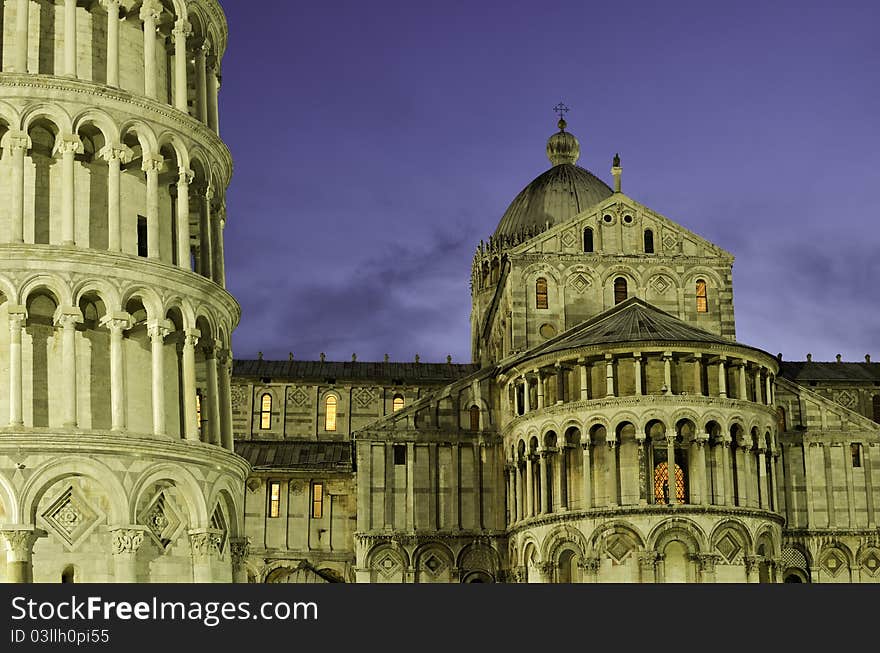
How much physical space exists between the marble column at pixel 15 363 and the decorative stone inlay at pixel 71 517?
238cm

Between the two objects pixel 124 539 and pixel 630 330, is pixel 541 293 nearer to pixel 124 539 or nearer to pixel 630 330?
pixel 630 330

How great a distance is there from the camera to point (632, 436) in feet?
201

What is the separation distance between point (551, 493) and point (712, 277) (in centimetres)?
1601

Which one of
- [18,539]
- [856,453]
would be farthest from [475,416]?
[18,539]

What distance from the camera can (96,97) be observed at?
41594mm

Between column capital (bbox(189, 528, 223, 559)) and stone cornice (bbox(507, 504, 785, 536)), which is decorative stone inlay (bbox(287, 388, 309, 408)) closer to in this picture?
stone cornice (bbox(507, 504, 785, 536))

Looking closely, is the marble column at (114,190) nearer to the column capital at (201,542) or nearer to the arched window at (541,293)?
the column capital at (201,542)

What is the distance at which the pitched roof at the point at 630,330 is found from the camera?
62.5m

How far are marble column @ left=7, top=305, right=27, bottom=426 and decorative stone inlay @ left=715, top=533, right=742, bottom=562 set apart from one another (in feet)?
107

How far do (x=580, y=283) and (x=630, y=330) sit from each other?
8.87m

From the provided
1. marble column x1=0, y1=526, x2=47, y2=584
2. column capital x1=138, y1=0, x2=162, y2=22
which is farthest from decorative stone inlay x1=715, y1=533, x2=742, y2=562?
marble column x1=0, y1=526, x2=47, y2=584

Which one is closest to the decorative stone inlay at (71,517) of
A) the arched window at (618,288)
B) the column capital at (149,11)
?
the column capital at (149,11)
